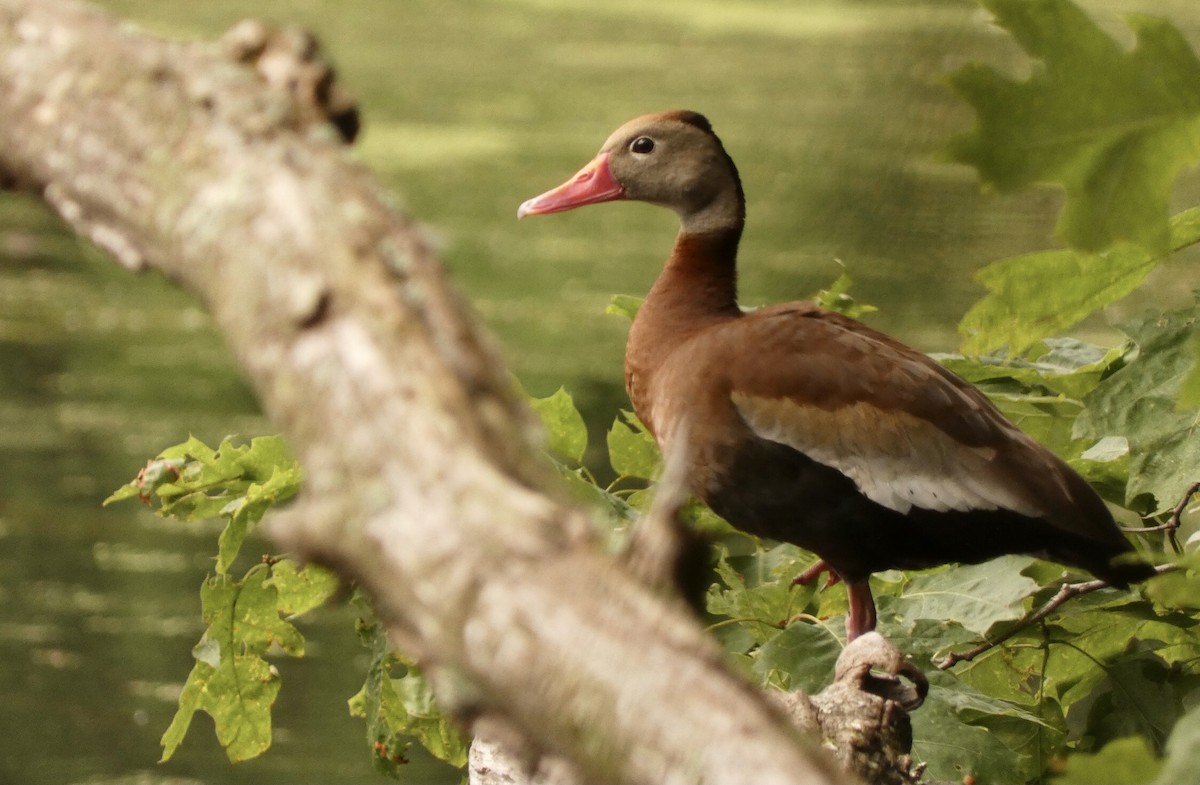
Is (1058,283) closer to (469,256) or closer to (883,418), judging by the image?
(883,418)

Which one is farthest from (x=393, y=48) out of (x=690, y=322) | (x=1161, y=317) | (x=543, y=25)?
(x=1161, y=317)

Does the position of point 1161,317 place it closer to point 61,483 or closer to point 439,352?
point 439,352

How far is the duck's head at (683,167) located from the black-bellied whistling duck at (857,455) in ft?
1.00

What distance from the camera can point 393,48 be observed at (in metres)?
7.66

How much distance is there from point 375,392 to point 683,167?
1.29 m

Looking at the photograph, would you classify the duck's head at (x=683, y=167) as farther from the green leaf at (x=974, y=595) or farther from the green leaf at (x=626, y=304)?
the green leaf at (x=974, y=595)

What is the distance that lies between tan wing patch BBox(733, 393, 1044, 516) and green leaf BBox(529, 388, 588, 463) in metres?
A: 0.15

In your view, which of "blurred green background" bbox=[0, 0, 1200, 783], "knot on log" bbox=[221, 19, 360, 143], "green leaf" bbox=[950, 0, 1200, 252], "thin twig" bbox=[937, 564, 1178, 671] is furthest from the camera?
"blurred green background" bbox=[0, 0, 1200, 783]

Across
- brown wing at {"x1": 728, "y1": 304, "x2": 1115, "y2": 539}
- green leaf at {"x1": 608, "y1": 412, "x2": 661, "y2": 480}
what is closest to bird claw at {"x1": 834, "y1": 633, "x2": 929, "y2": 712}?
brown wing at {"x1": 728, "y1": 304, "x2": 1115, "y2": 539}

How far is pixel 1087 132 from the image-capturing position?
2.48ft

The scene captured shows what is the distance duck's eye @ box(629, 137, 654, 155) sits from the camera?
1.79 meters

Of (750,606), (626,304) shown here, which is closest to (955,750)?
(750,606)

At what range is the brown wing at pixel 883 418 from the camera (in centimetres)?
135

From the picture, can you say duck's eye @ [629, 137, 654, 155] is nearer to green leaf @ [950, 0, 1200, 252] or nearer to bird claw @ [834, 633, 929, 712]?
bird claw @ [834, 633, 929, 712]
